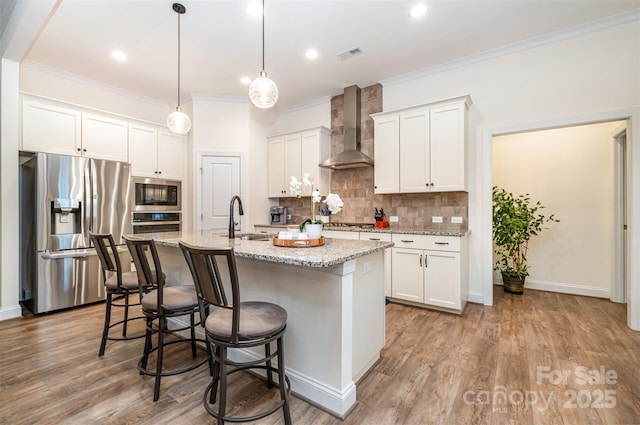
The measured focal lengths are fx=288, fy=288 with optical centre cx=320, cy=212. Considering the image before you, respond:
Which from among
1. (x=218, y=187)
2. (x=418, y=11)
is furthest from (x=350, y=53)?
(x=218, y=187)

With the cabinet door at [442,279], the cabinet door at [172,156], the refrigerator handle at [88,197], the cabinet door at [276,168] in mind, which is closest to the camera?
the cabinet door at [442,279]

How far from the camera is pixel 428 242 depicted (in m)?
3.38

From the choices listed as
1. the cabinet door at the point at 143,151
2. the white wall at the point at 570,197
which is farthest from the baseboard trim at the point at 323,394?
the white wall at the point at 570,197

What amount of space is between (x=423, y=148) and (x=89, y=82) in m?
4.92

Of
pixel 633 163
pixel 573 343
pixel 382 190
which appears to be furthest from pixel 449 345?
pixel 633 163

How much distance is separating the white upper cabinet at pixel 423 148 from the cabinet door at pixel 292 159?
4.60ft

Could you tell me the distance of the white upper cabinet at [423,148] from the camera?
3.50 m

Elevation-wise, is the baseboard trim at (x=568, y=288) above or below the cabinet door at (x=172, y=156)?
below

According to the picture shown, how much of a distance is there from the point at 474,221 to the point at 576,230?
1.66 meters

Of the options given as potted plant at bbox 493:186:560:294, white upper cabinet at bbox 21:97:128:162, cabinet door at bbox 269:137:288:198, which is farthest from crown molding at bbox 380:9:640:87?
white upper cabinet at bbox 21:97:128:162

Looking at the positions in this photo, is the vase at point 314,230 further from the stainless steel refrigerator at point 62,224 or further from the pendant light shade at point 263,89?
the stainless steel refrigerator at point 62,224

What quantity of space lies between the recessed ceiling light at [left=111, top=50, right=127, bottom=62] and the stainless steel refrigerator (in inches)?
52.4

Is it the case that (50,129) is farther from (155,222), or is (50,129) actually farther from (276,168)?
(276,168)

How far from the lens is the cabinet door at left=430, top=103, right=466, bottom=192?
11.4 feet
